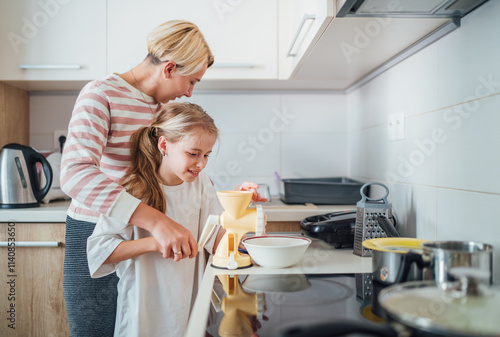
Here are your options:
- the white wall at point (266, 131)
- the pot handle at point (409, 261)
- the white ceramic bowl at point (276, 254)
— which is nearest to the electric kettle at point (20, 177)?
the white wall at point (266, 131)

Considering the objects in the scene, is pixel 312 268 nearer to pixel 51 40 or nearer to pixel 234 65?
pixel 234 65

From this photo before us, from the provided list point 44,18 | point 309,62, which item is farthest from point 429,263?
point 44,18

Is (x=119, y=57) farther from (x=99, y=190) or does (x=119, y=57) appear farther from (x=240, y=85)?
(x=99, y=190)

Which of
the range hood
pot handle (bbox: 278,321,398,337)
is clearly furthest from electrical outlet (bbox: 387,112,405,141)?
pot handle (bbox: 278,321,398,337)

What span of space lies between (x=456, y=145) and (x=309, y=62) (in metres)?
0.68

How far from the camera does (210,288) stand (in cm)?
84

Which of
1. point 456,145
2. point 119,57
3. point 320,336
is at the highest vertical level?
point 119,57

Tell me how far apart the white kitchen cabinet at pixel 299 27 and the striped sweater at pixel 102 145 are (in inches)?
20.9

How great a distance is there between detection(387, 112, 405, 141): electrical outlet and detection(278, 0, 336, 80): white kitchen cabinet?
38 centimetres

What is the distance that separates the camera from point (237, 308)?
72 centimetres

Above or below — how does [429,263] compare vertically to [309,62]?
below

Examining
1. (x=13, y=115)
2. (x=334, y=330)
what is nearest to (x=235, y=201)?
(x=334, y=330)

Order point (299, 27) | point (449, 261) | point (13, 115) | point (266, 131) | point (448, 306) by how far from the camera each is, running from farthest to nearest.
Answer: point (266, 131)
point (13, 115)
point (299, 27)
point (449, 261)
point (448, 306)

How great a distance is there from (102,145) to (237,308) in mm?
656
